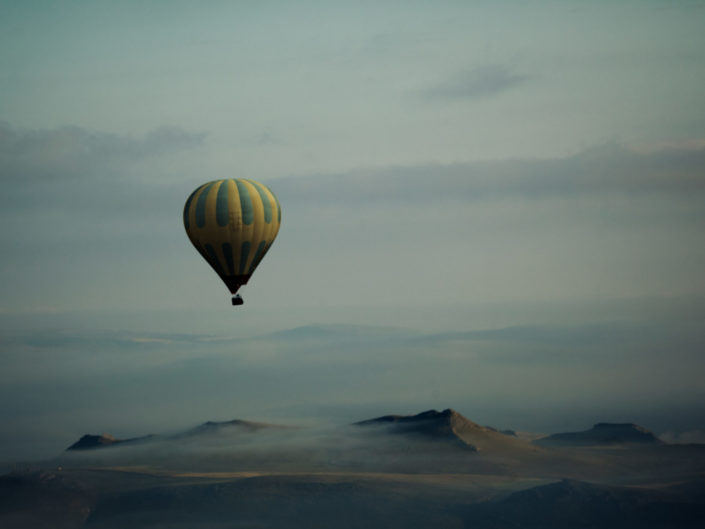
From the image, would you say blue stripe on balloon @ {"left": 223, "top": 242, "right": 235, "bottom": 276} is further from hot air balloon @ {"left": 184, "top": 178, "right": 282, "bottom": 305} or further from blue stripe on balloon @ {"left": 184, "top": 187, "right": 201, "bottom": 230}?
blue stripe on balloon @ {"left": 184, "top": 187, "right": 201, "bottom": 230}

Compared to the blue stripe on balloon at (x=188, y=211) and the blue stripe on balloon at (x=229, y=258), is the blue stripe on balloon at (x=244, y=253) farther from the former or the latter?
the blue stripe on balloon at (x=188, y=211)

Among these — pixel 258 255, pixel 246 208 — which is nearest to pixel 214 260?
pixel 258 255

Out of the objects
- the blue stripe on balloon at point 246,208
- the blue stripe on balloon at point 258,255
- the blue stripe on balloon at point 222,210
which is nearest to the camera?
the blue stripe on balloon at point 222,210

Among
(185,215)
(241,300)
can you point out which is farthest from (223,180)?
(241,300)

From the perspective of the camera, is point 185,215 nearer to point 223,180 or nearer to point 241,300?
point 223,180

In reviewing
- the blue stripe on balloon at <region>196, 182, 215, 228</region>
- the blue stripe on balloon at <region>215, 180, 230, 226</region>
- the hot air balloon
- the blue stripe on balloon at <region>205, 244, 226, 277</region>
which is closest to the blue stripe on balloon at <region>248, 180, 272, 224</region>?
the hot air balloon

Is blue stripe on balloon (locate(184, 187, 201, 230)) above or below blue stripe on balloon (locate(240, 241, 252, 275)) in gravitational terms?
above

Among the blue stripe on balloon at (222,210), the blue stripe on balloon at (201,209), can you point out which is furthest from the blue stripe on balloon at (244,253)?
the blue stripe on balloon at (201,209)

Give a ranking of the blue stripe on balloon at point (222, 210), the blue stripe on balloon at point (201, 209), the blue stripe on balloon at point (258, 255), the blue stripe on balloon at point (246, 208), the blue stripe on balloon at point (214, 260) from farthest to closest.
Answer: the blue stripe on balloon at point (258, 255)
the blue stripe on balloon at point (214, 260)
the blue stripe on balloon at point (201, 209)
the blue stripe on balloon at point (246, 208)
the blue stripe on balloon at point (222, 210)
